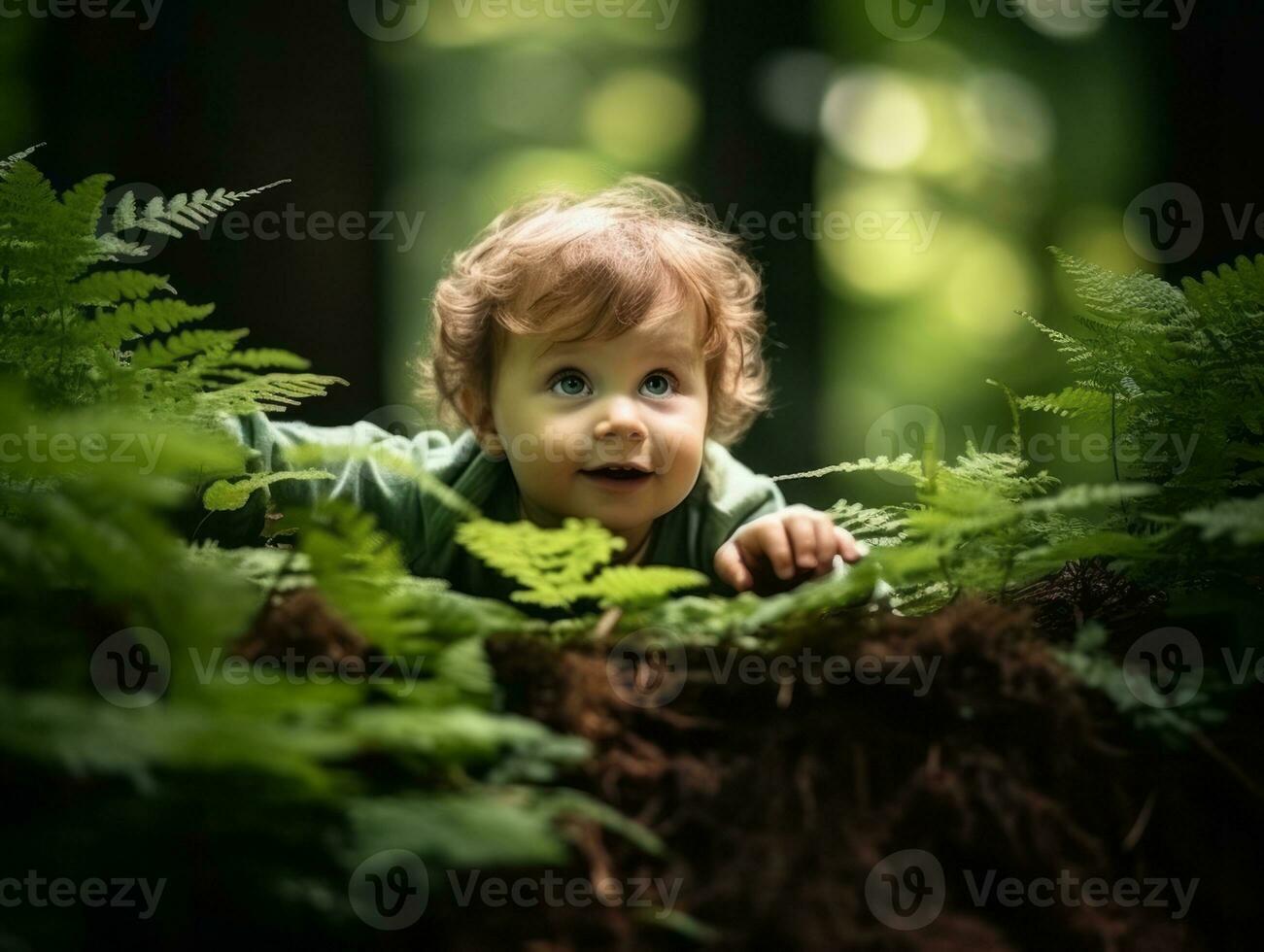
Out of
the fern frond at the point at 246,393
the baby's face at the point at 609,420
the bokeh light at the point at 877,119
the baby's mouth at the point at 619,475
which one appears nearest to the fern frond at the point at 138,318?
the fern frond at the point at 246,393

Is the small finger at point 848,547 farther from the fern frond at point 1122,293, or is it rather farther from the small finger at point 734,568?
the fern frond at point 1122,293

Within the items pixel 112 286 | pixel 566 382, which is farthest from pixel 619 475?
pixel 112 286

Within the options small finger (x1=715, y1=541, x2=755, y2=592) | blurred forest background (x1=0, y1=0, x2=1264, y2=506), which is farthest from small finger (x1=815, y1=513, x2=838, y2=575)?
blurred forest background (x1=0, y1=0, x2=1264, y2=506)

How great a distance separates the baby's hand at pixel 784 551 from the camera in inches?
81.3

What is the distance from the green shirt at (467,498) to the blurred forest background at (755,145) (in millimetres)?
1526

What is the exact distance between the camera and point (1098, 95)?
6.18m

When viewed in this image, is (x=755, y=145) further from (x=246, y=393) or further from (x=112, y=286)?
(x=112, y=286)

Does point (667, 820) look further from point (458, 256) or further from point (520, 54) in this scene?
point (520, 54)

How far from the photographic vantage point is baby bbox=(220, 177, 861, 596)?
2.31m

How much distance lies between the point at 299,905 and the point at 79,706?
0.30 m

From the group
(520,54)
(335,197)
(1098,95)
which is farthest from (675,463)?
(1098,95)

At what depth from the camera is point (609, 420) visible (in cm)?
227

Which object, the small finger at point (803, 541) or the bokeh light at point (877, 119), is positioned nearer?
the small finger at point (803, 541)

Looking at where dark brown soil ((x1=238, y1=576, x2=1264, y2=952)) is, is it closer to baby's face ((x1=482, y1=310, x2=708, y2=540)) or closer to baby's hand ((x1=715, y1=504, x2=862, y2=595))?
baby's hand ((x1=715, y1=504, x2=862, y2=595))
